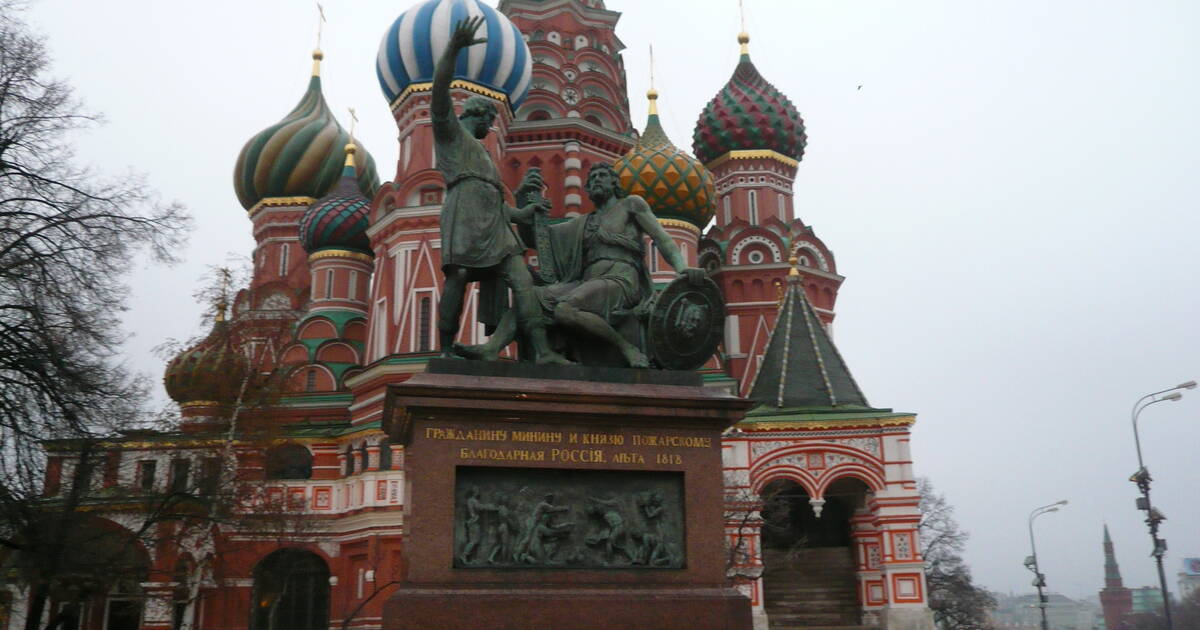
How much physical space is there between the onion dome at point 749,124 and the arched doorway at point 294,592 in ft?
67.3

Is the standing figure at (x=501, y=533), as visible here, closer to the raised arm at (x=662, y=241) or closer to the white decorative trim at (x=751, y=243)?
the raised arm at (x=662, y=241)

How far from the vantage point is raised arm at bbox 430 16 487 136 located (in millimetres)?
8953

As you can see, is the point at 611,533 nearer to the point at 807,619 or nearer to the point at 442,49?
the point at 807,619

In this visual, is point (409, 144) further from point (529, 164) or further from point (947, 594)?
point (947, 594)

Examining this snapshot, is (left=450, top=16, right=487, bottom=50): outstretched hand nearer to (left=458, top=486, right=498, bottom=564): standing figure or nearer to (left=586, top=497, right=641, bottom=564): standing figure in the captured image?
(left=458, top=486, right=498, bottom=564): standing figure

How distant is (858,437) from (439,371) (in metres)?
17.7

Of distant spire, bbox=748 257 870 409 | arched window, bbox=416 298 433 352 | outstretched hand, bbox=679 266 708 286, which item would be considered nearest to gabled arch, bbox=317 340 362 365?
arched window, bbox=416 298 433 352

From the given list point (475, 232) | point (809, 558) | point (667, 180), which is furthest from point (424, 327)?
point (475, 232)

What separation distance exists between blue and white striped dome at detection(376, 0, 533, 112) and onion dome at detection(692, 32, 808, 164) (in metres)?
10.0

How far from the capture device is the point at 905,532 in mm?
24531

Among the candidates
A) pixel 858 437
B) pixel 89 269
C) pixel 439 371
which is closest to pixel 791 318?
pixel 858 437

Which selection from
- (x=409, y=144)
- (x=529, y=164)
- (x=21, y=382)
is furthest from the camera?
(x=529, y=164)

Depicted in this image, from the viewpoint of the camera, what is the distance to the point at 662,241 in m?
9.65

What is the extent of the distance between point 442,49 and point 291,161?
1267 centimetres
